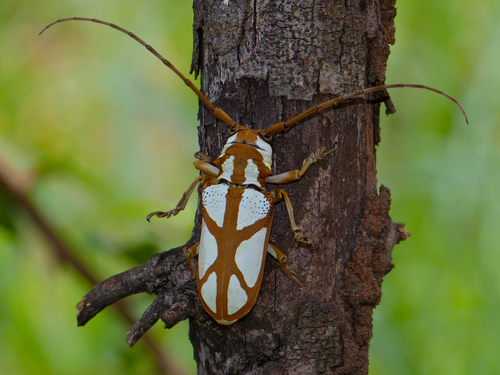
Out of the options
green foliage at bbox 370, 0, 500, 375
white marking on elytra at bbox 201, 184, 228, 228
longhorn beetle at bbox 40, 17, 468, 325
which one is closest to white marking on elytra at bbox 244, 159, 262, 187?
longhorn beetle at bbox 40, 17, 468, 325

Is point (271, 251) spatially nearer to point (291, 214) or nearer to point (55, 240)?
point (291, 214)

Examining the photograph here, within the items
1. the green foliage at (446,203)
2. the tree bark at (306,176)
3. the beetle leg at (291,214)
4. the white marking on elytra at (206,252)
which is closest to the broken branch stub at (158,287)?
the tree bark at (306,176)

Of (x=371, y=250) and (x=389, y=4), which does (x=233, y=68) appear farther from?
(x=371, y=250)

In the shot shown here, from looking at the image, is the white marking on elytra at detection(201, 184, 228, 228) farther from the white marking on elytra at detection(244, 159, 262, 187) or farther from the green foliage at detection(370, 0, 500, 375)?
the green foliage at detection(370, 0, 500, 375)

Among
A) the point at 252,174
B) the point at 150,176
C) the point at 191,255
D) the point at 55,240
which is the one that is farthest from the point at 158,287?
the point at 150,176

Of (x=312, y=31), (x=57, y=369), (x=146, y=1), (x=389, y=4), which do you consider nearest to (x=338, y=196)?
(x=312, y=31)

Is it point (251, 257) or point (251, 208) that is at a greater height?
point (251, 208)
